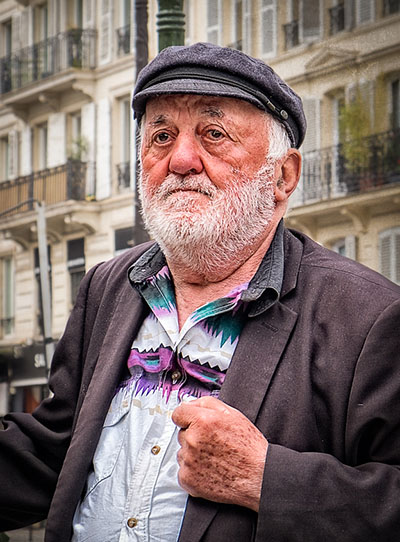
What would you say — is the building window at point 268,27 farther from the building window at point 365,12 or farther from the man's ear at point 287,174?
the man's ear at point 287,174

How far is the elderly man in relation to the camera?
165 centimetres

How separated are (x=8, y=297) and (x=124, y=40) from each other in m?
1.88

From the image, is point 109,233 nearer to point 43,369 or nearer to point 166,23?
point 43,369

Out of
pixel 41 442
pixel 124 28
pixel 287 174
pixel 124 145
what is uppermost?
pixel 124 28

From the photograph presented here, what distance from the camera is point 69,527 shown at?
1.86 meters

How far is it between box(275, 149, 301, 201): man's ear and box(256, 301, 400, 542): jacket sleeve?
466 mm

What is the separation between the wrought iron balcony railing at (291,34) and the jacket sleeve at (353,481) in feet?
11.0

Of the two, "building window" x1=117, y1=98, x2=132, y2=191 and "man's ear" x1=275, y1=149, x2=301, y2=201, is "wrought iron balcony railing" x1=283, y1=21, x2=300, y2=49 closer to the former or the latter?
"building window" x1=117, y1=98, x2=132, y2=191

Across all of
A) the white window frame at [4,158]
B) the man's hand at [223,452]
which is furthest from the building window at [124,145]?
the man's hand at [223,452]

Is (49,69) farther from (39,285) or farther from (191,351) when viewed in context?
(191,351)

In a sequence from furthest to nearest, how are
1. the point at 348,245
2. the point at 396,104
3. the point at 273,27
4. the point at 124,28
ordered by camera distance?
the point at 124,28 < the point at 273,27 < the point at 348,245 < the point at 396,104

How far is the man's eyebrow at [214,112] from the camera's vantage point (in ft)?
6.19

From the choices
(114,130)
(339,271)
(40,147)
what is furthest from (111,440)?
(40,147)

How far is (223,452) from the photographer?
165cm
